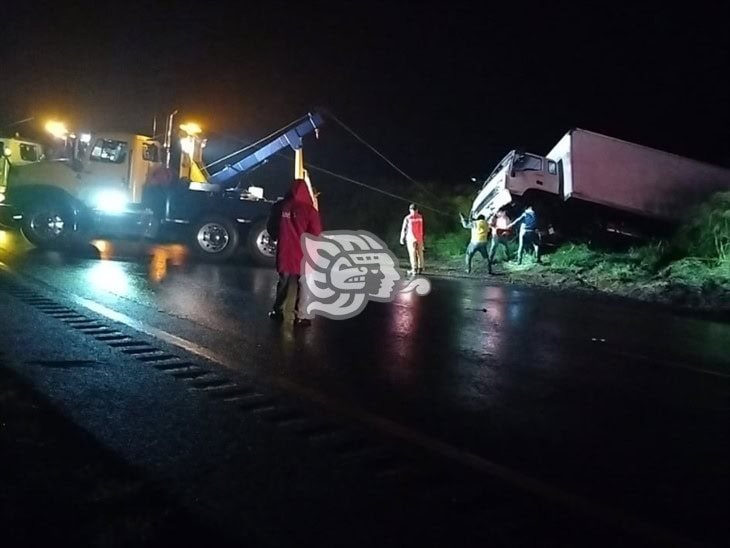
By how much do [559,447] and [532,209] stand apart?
610 inches

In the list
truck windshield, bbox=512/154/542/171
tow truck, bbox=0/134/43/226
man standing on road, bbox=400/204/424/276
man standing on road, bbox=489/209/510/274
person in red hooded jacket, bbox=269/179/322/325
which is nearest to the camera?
person in red hooded jacket, bbox=269/179/322/325

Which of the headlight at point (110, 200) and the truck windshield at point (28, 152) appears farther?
the truck windshield at point (28, 152)

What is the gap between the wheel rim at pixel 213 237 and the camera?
1714cm

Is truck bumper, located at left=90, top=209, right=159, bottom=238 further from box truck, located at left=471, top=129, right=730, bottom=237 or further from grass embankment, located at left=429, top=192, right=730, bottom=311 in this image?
box truck, located at left=471, top=129, right=730, bottom=237

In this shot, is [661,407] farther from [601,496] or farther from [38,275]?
[38,275]

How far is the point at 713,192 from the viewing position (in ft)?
62.3

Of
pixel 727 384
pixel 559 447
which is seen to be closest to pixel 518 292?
pixel 727 384

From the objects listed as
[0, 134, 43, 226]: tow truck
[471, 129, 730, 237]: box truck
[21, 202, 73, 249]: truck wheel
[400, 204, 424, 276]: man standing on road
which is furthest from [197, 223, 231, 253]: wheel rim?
[471, 129, 730, 237]: box truck

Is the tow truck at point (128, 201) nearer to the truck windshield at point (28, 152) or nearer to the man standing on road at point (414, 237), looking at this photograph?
the truck windshield at point (28, 152)

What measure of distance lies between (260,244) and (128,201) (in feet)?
10.7

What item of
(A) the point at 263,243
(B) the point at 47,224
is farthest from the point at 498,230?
(B) the point at 47,224

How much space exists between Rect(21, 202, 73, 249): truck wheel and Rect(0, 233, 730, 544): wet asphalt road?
451cm

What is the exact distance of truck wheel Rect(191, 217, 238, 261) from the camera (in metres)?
17.1

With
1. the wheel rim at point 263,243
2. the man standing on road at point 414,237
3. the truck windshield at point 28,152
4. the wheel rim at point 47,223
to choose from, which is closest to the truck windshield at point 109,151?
the wheel rim at point 47,223
